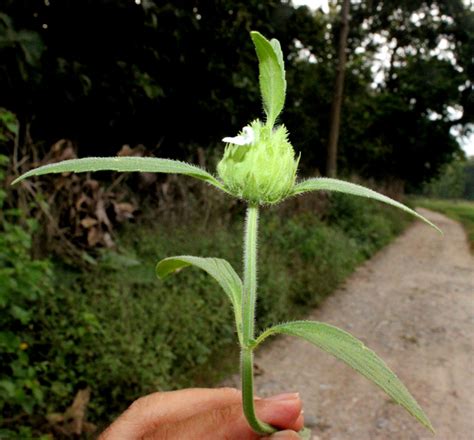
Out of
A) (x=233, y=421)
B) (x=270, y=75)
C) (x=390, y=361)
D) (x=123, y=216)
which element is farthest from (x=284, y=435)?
(x=390, y=361)

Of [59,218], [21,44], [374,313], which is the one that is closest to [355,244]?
[374,313]

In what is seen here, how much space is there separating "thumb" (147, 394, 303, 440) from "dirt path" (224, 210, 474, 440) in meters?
2.86

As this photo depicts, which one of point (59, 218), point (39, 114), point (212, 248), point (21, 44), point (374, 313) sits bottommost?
point (374, 313)

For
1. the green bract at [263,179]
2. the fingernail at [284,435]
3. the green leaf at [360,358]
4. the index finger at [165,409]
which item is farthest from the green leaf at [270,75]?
the index finger at [165,409]

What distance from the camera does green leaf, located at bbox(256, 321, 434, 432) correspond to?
0.51 m

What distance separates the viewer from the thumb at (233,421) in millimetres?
825

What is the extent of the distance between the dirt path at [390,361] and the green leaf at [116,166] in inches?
131

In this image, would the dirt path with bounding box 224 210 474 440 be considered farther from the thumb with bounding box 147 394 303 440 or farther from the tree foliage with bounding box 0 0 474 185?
the thumb with bounding box 147 394 303 440

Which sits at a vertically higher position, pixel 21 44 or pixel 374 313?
pixel 21 44

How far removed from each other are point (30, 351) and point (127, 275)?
0.88 meters

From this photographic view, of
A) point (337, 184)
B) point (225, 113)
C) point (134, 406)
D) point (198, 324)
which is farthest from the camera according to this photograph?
point (225, 113)

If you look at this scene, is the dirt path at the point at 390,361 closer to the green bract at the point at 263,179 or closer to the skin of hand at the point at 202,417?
the skin of hand at the point at 202,417

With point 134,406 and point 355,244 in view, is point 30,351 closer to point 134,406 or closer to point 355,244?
point 134,406

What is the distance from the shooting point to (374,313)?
6.00 m
